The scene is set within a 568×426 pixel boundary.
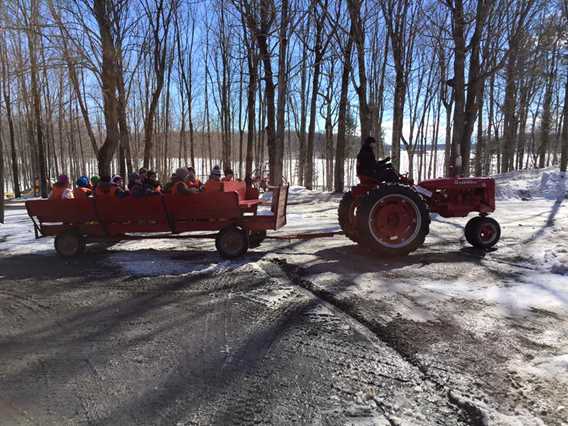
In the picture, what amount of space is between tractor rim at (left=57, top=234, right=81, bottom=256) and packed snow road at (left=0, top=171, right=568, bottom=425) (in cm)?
55

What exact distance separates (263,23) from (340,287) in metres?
12.8

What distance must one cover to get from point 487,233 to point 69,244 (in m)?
6.62

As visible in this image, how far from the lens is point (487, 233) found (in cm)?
653

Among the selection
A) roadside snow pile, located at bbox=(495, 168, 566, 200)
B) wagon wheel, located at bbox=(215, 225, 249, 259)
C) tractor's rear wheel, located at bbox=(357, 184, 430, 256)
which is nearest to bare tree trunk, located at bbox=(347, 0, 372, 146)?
roadside snow pile, located at bbox=(495, 168, 566, 200)

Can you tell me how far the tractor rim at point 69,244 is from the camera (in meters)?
6.62

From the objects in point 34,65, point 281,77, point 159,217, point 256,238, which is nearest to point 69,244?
point 159,217

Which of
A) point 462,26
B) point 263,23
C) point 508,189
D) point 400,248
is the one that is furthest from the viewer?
point 508,189

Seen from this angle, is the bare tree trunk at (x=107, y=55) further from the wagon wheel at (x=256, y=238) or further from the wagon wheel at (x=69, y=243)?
the wagon wheel at (x=256, y=238)

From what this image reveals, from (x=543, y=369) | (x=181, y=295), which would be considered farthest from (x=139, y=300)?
(x=543, y=369)

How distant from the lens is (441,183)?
6.62 meters

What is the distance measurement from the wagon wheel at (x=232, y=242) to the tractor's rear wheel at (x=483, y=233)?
353 centimetres

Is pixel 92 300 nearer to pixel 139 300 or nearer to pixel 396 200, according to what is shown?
pixel 139 300

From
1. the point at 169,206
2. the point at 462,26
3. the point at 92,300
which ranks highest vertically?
the point at 462,26

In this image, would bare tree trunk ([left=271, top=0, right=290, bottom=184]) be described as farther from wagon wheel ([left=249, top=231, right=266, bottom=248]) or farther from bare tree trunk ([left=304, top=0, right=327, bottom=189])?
wagon wheel ([left=249, top=231, right=266, bottom=248])
